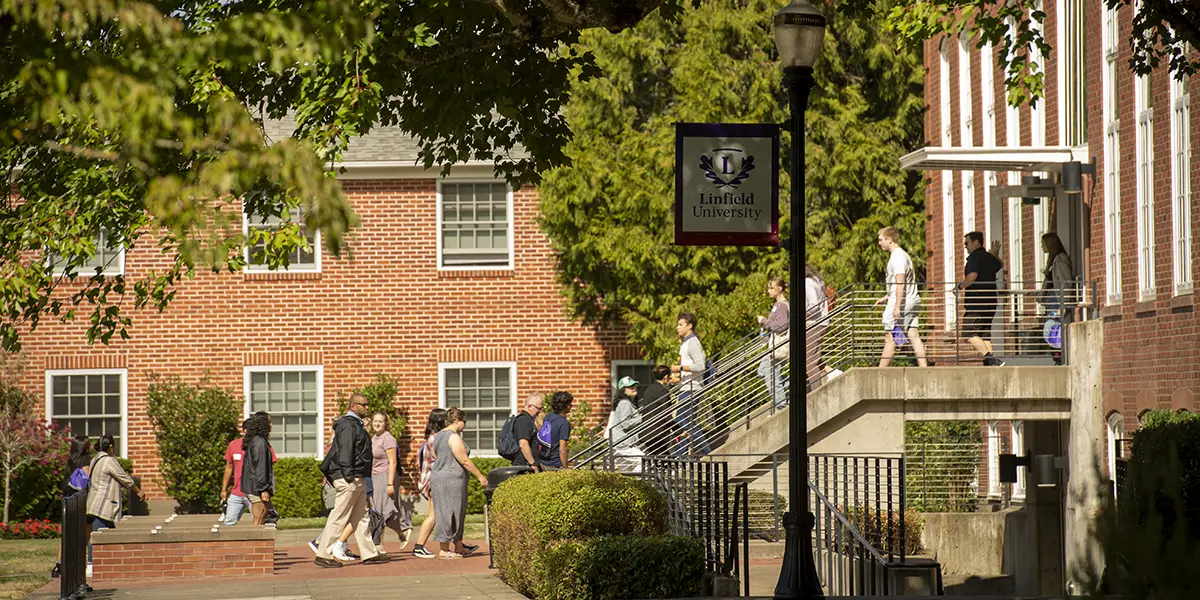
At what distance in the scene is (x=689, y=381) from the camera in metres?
18.7

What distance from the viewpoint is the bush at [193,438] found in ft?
88.5

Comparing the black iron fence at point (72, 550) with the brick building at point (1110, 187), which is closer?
the black iron fence at point (72, 550)

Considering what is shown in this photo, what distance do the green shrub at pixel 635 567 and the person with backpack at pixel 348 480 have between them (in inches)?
177

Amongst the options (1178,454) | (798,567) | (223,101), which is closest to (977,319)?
(1178,454)

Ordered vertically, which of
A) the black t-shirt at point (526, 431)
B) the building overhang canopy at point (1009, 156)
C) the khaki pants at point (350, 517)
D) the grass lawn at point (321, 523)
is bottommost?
the grass lawn at point (321, 523)

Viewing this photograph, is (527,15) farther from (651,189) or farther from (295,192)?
(651,189)

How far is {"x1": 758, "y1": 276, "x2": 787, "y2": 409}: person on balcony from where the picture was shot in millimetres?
18625

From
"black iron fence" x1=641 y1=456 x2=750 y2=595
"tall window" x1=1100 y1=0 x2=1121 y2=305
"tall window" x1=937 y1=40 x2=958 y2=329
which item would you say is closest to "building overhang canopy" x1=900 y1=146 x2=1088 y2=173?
"tall window" x1=1100 y1=0 x2=1121 y2=305

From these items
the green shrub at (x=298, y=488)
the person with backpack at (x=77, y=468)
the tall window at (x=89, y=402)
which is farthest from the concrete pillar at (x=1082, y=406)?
the tall window at (x=89, y=402)

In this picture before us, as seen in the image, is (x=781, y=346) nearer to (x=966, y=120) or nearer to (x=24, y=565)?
(x=966, y=120)

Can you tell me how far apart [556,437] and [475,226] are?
1157 cm

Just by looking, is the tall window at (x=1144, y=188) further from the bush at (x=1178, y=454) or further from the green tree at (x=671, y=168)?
the green tree at (x=671, y=168)

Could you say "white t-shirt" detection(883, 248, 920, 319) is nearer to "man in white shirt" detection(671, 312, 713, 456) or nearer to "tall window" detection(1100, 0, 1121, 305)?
"man in white shirt" detection(671, 312, 713, 456)

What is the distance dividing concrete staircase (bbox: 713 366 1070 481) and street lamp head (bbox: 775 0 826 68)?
24.4 feet
